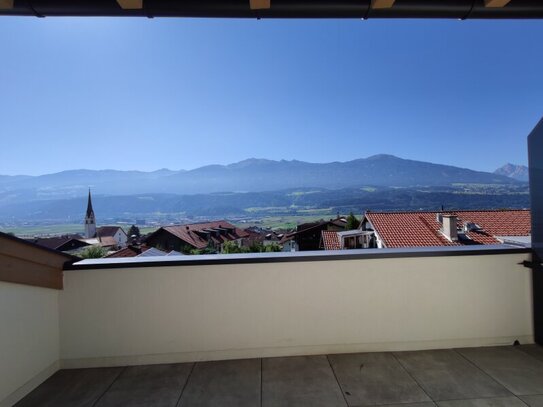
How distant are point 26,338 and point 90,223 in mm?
4725

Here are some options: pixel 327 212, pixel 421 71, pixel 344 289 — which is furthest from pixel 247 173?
pixel 421 71

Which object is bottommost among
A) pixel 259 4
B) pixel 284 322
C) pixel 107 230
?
pixel 284 322

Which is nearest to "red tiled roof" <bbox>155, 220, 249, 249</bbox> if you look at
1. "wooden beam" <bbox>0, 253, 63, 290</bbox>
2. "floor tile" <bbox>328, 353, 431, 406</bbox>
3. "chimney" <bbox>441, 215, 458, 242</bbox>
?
"wooden beam" <bbox>0, 253, 63, 290</bbox>

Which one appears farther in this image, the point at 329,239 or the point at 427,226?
the point at 427,226

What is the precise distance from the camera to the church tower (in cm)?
552

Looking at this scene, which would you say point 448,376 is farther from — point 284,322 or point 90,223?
point 90,223

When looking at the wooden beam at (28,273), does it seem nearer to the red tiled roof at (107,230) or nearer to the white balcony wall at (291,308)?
→ the white balcony wall at (291,308)

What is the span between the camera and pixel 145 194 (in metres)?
8.34

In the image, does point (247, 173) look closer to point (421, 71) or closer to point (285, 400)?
point (285, 400)

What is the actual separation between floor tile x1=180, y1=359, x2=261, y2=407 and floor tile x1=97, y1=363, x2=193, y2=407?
0.07m

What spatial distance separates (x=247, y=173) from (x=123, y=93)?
5.81 meters

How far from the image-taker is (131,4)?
5.39 ft

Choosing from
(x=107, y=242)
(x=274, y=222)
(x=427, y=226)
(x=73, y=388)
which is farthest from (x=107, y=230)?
(x=427, y=226)

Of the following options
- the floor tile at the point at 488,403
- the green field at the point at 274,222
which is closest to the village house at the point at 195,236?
the green field at the point at 274,222
